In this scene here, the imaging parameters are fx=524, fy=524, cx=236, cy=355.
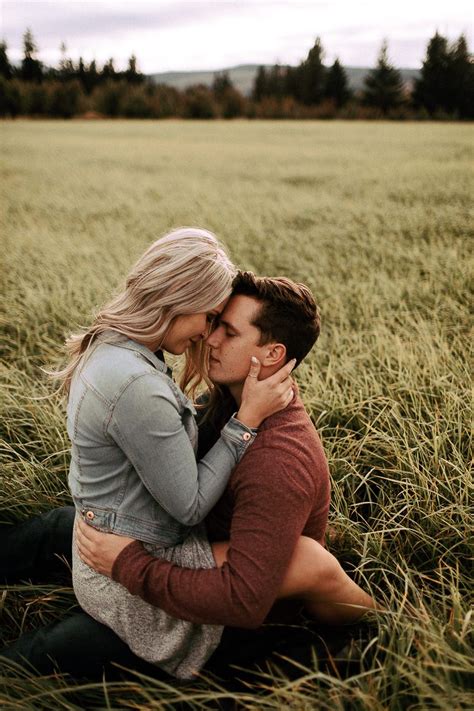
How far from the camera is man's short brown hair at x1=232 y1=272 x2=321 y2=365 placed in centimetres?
190

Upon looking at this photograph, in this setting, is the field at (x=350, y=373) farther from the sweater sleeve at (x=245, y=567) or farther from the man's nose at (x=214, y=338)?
the man's nose at (x=214, y=338)

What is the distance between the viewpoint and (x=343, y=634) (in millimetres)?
1902

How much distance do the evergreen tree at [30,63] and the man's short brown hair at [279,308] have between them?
80.1 m

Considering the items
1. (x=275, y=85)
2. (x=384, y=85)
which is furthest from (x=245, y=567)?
(x=275, y=85)

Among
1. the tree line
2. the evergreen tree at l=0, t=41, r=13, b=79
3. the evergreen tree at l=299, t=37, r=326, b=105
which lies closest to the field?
the tree line

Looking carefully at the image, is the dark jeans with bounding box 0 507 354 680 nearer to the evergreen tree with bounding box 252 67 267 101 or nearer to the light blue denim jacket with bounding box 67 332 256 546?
the light blue denim jacket with bounding box 67 332 256 546

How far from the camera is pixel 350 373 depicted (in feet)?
10.6

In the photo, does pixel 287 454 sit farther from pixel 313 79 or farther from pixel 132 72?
pixel 132 72

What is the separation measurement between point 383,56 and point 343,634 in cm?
6422

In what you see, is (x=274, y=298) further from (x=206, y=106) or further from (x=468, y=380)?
(x=206, y=106)

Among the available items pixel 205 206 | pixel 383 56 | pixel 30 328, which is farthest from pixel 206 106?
pixel 30 328

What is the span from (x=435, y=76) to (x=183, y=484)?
60366mm

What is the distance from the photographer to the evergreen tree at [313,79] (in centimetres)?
6259

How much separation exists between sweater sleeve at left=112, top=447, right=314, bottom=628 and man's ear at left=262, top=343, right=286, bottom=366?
442 mm
